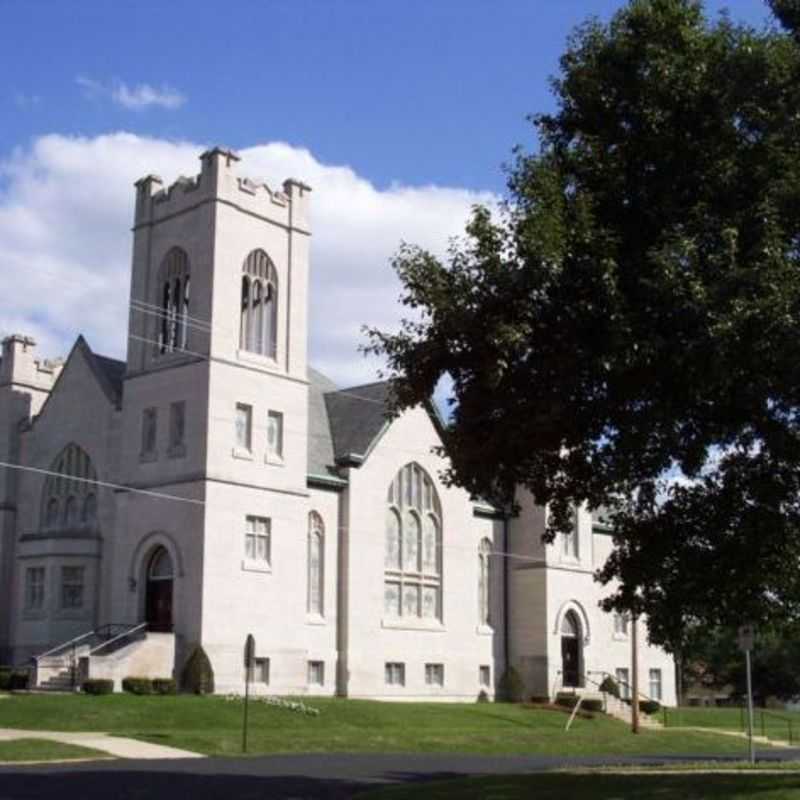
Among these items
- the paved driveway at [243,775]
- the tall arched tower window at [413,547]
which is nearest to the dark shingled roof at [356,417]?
the tall arched tower window at [413,547]

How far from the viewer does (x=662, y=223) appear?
19922mm

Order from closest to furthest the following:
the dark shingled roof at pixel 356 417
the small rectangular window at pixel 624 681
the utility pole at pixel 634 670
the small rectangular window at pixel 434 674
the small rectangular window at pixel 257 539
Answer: the utility pole at pixel 634 670 < the small rectangular window at pixel 257 539 < the dark shingled roof at pixel 356 417 < the small rectangular window at pixel 434 674 < the small rectangular window at pixel 624 681

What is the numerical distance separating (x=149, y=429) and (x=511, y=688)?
68.8ft

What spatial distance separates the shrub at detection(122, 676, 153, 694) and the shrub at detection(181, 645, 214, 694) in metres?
1.64

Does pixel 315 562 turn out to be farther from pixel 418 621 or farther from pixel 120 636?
pixel 120 636

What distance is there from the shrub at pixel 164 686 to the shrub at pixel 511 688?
19.5 metres

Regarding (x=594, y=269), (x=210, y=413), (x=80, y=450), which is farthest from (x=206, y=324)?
(x=594, y=269)

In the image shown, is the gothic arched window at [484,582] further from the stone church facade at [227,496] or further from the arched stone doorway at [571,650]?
the arched stone doorway at [571,650]

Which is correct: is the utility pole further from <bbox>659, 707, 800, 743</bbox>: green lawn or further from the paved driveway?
the paved driveway

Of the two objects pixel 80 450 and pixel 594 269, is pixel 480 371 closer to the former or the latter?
pixel 594 269

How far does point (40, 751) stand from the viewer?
2748 cm

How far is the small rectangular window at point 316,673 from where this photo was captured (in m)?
48.4

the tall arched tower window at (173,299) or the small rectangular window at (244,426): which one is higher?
the tall arched tower window at (173,299)

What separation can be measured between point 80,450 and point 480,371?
3332cm
